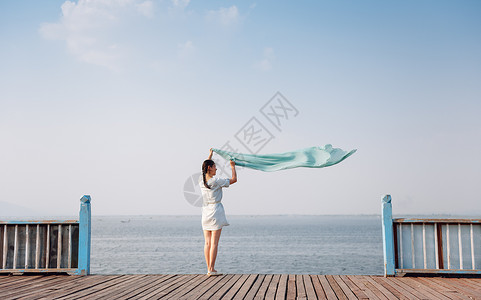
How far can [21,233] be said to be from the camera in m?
7.11

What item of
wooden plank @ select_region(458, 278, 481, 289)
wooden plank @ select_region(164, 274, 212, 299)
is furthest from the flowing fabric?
wooden plank @ select_region(458, 278, 481, 289)

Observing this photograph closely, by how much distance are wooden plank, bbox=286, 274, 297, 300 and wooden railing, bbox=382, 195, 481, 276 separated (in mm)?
1615

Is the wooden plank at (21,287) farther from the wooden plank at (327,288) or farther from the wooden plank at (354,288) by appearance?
the wooden plank at (354,288)

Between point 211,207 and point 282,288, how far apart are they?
6.43ft

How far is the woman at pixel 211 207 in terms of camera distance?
6.87m

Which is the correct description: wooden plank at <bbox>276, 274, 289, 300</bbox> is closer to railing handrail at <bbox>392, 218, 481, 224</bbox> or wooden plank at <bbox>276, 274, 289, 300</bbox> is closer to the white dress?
the white dress

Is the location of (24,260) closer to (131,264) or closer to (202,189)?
(202,189)

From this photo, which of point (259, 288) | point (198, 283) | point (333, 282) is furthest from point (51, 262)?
point (333, 282)

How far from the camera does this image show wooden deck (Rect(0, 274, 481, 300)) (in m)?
5.14

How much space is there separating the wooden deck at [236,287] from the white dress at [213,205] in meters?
0.90

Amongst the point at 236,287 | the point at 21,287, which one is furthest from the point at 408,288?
the point at 21,287

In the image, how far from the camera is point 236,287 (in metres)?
5.77

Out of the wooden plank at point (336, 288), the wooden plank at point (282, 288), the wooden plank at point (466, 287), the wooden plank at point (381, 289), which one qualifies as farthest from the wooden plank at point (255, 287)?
the wooden plank at point (466, 287)

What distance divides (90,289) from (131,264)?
3199cm
